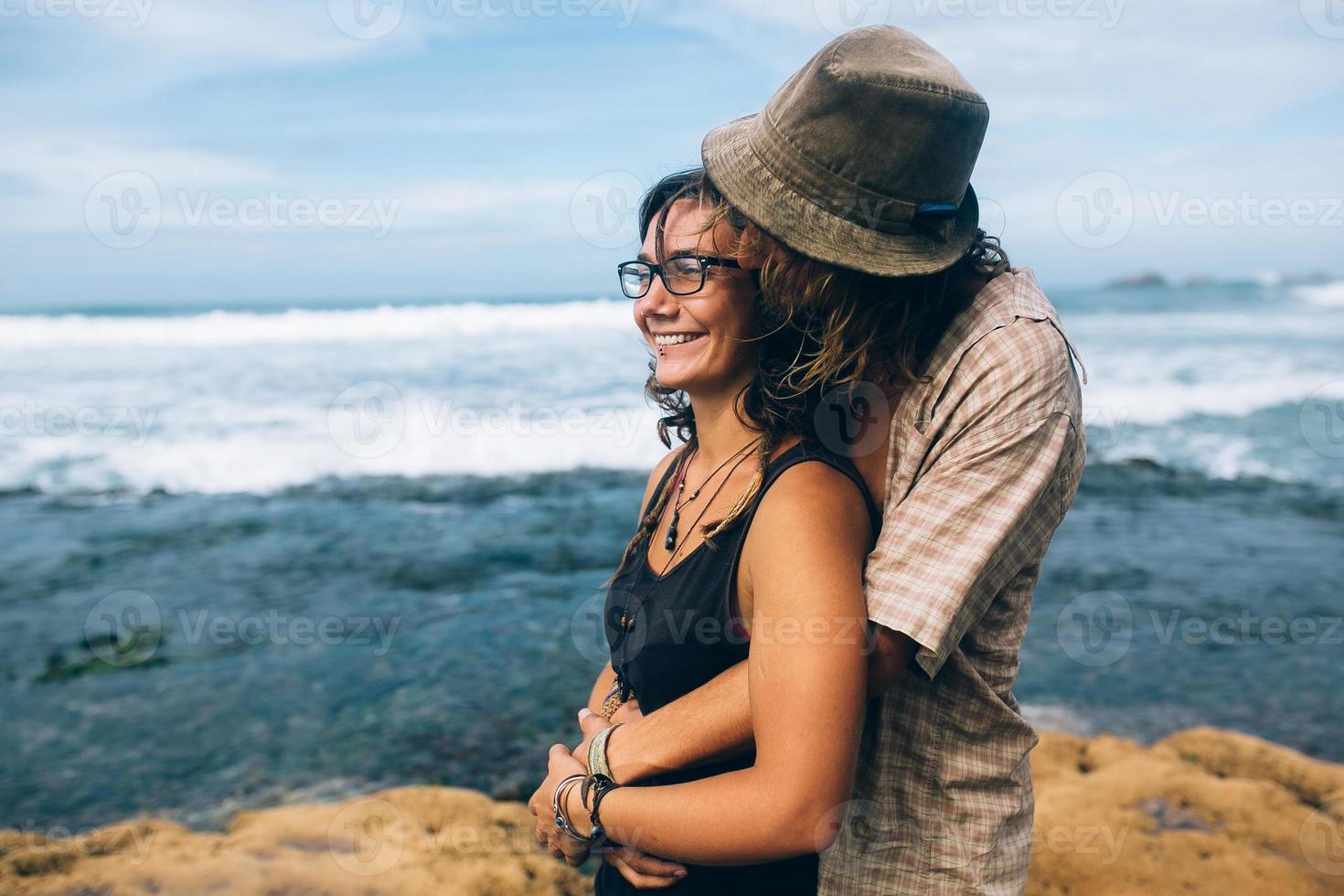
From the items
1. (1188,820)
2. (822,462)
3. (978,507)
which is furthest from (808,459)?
(1188,820)

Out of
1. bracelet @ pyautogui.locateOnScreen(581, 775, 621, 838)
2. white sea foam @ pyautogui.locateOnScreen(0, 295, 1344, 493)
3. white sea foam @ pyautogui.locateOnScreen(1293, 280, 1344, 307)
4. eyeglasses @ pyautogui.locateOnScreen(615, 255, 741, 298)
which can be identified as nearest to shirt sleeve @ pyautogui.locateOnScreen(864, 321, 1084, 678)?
eyeglasses @ pyautogui.locateOnScreen(615, 255, 741, 298)

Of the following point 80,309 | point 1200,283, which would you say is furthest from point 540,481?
point 1200,283

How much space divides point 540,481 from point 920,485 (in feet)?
35.3

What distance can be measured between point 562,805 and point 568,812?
0.02m

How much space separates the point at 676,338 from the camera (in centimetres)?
205

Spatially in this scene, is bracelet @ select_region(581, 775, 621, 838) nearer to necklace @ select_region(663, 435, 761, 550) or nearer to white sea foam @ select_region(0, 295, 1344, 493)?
necklace @ select_region(663, 435, 761, 550)

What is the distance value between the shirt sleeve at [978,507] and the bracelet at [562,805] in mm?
797

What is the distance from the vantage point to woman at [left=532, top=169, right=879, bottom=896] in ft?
5.13

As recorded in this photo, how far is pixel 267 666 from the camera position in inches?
254

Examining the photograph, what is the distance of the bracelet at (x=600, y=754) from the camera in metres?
1.95

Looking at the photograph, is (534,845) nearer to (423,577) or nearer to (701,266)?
(701,266)

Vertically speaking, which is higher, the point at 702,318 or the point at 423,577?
the point at 702,318

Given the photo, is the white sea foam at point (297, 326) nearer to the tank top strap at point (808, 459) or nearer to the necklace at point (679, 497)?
the necklace at point (679, 497)

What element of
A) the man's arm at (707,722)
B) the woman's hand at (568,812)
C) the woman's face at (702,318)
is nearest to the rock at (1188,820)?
the woman's hand at (568,812)
